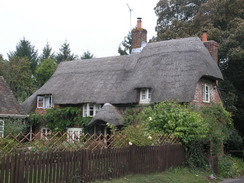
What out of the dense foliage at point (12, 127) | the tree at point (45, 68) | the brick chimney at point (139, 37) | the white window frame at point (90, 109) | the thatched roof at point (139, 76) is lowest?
the dense foliage at point (12, 127)

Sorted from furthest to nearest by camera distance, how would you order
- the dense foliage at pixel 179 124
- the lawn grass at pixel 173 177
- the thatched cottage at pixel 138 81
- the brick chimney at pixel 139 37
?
the brick chimney at pixel 139 37 < the thatched cottage at pixel 138 81 < the dense foliage at pixel 179 124 < the lawn grass at pixel 173 177

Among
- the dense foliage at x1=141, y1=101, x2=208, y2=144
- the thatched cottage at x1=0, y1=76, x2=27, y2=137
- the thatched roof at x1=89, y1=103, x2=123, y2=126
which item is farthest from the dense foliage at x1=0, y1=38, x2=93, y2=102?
the dense foliage at x1=141, y1=101, x2=208, y2=144

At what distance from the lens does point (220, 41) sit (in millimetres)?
27922

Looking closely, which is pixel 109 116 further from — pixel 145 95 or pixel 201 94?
pixel 201 94

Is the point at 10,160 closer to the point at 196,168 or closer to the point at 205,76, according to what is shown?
the point at 196,168

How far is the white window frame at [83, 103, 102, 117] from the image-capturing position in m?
24.3

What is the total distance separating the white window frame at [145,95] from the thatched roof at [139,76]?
50 centimetres

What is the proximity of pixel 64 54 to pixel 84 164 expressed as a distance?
4438 cm

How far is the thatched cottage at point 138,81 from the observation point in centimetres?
2114

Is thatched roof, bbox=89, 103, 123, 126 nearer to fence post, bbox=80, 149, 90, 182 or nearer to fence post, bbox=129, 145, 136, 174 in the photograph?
fence post, bbox=129, 145, 136, 174

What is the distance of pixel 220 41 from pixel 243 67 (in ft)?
11.0

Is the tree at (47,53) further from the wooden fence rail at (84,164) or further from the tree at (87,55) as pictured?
the wooden fence rail at (84,164)

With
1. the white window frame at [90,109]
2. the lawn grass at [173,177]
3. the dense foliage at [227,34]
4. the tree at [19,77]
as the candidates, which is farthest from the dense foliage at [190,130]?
the tree at [19,77]

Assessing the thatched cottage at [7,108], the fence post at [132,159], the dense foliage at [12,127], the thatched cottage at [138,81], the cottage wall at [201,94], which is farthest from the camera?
the thatched cottage at [7,108]
